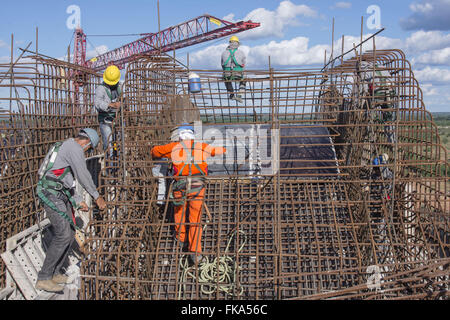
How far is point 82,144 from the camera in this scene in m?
5.29

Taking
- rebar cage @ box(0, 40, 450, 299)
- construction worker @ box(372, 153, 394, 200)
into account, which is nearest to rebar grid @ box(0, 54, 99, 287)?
rebar cage @ box(0, 40, 450, 299)

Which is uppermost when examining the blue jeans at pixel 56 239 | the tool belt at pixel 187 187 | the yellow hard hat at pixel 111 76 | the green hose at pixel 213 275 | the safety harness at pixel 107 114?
the yellow hard hat at pixel 111 76

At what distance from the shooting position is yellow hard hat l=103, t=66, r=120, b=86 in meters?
6.95

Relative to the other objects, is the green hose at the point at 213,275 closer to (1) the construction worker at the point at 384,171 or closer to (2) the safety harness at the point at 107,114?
(1) the construction worker at the point at 384,171

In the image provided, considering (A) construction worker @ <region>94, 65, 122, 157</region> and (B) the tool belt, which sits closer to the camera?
(B) the tool belt

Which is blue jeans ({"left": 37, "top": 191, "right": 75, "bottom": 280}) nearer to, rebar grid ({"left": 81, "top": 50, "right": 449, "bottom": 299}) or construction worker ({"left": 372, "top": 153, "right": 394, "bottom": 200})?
rebar grid ({"left": 81, "top": 50, "right": 449, "bottom": 299})

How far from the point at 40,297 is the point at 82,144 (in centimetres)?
209

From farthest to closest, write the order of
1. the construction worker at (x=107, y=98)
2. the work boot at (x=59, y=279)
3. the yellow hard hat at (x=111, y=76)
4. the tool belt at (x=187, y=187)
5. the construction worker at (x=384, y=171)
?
the yellow hard hat at (x=111, y=76) < the construction worker at (x=107, y=98) < the construction worker at (x=384, y=171) < the tool belt at (x=187, y=187) < the work boot at (x=59, y=279)

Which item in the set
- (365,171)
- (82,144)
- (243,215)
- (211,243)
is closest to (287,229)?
(243,215)

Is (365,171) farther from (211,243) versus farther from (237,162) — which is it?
(211,243)

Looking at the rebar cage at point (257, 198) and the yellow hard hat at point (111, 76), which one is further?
the yellow hard hat at point (111, 76)

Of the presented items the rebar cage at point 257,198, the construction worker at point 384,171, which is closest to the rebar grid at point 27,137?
the rebar cage at point 257,198

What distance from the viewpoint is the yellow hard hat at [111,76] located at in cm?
695

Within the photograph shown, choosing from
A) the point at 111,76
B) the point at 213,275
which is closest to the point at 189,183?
the point at 213,275
